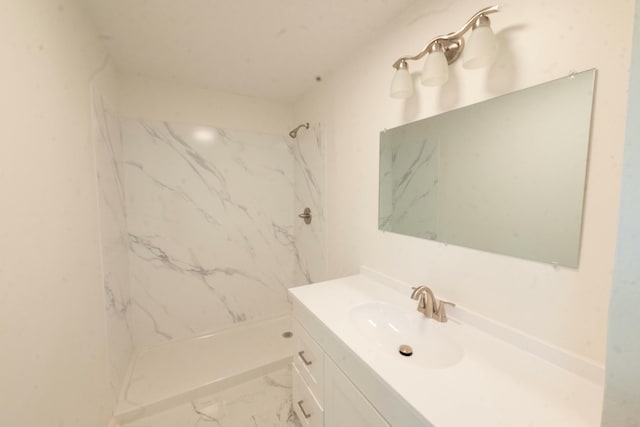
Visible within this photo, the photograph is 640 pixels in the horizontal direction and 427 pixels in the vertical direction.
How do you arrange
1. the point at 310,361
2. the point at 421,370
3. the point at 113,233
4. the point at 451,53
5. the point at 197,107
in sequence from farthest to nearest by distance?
the point at 197,107, the point at 113,233, the point at 310,361, the point at 451,53, the point at 421,370

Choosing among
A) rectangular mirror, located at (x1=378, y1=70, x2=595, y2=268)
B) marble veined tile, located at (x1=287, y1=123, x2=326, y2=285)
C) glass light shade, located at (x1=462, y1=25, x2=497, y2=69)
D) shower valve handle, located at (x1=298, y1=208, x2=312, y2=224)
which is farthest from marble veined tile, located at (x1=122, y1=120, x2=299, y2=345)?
glass light shade, located at (x1=462, y1=25, x2=497, y2=69)

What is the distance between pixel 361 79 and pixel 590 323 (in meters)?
1.41

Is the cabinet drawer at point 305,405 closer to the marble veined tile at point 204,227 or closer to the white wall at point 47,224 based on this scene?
the white wall at point 47,224

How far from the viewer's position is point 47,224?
793mm

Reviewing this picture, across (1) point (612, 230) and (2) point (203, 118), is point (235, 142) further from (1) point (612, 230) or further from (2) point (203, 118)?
(1) point (612, 230)

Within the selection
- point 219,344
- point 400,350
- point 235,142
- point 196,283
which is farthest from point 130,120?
point 400,350

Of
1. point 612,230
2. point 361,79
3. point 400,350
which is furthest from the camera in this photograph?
point 361,79

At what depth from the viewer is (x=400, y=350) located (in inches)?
37.7

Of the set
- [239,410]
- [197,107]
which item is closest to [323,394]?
[239,410]

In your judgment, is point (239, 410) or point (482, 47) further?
point (239, 410)

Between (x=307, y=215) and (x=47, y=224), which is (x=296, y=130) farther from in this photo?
(x=47, y=224)

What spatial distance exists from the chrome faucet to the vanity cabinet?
1.34 ft

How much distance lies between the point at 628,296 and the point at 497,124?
64 cm

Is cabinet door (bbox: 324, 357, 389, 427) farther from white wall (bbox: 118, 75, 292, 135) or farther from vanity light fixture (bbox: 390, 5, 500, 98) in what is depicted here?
white wall (bbox: 118, 75, 292, 135)
